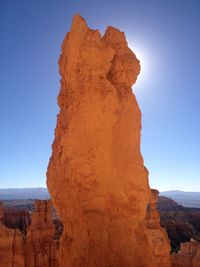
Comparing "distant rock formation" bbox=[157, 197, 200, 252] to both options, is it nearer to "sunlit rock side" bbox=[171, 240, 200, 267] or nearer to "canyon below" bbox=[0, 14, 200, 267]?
"sunlit rock side" bbox=[171, 240, 200, 267]

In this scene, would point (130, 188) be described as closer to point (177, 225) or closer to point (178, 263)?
point (178, 263)

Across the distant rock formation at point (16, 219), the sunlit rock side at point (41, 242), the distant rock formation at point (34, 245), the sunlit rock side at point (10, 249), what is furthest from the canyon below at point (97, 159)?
the distant rock formation at point (16, 219)

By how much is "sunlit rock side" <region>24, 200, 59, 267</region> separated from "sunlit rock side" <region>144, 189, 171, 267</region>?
677 centimetres

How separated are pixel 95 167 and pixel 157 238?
7.79 m

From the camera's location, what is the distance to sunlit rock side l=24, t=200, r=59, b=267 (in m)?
17.0

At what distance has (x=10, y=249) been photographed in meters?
15.5

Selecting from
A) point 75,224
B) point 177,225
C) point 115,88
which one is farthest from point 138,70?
point 177,225

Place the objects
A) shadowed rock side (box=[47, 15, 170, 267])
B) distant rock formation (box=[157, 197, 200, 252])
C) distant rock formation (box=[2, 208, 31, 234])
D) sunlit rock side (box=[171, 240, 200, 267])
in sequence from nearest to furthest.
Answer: shadowed rock side (box=[47, 15, 170, 267]) → sunlit rock side (box=[171, 240, 200, 267]) → distant rock formation (box=[157, 197, 200, 252]) → distant rock formation (box=[2, 208, 31, 234])

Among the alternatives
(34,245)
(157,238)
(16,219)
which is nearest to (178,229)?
(16,219)

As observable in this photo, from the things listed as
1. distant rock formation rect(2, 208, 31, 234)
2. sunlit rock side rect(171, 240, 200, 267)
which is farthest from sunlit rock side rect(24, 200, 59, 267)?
distant rock formation rect(2, 208, 31, 234)

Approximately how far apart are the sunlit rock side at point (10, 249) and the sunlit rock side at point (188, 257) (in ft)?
22.6

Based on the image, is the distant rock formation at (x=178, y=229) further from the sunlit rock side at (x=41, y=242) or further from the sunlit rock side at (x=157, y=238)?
the sunlit rock side at (x=157, y=238)

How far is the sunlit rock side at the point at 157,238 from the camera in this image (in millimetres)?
11336

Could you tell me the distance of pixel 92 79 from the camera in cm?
519
